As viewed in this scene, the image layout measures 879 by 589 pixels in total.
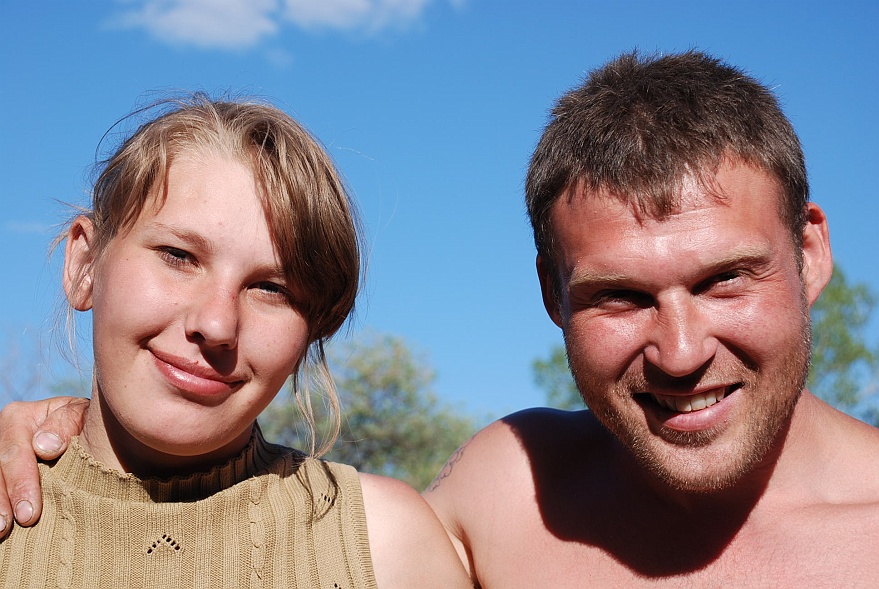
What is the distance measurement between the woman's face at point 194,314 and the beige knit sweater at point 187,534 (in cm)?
19

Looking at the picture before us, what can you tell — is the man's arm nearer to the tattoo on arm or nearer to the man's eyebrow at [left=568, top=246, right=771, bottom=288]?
the tattoo on arm

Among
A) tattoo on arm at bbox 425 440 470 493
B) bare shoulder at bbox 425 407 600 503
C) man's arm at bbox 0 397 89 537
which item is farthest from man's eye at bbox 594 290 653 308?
man's arm at bbox 0 397 89 537

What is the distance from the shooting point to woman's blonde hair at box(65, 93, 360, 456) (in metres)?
2.47

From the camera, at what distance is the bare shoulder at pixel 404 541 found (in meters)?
2.57

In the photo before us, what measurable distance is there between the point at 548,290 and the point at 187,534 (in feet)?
4.88

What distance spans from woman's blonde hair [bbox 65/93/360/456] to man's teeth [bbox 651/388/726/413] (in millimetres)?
1030

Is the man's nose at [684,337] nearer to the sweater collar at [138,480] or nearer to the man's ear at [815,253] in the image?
the man's ear at [815,253]

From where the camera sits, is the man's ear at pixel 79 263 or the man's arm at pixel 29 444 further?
the man's ear at pixel 79 263

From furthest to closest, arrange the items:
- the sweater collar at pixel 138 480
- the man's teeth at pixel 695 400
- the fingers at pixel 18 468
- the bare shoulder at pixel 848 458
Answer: the bare shoulder at pixel 848 458
the man's teeth at pixel 695 400
the sweater collar at pixel 138 480
the fingers at pixel 18 468

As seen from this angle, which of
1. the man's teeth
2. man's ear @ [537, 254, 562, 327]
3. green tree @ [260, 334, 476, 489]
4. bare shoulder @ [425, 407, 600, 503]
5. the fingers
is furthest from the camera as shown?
green tree @ [260, 334, 476, 489]

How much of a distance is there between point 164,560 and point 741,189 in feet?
6.40

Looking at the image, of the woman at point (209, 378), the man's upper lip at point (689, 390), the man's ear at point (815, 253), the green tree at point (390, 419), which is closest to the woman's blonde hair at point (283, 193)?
the woman at point (209, 378)

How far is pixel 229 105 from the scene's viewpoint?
110 inches

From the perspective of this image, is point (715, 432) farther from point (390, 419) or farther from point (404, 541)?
point (390, 419)
